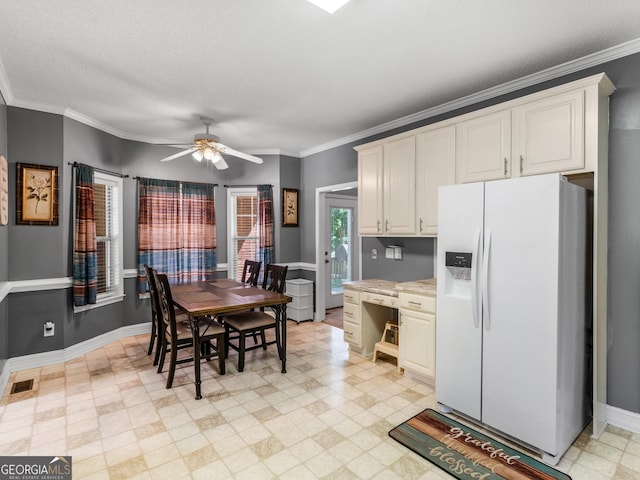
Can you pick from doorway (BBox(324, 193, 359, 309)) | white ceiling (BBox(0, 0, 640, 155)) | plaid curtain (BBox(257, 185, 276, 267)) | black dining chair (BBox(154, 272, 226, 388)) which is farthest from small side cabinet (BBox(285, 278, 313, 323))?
white ceiling (BBox(0, 0, 640, 155))

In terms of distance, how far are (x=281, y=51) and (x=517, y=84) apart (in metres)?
2.09

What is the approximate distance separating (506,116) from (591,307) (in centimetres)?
159

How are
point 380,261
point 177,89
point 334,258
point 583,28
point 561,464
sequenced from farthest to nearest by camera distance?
1. point 334,258
2. point 380,261
3. point 177,89
4. point 583,28
5. point 561,464

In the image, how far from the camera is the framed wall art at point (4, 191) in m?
2.95

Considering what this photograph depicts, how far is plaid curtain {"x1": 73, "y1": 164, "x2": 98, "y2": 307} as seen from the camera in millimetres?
3773

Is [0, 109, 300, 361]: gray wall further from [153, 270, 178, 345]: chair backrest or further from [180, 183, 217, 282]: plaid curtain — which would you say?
[153, 270, 178, 345]: chair backrest

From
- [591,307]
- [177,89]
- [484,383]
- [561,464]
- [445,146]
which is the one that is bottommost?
[561,464]

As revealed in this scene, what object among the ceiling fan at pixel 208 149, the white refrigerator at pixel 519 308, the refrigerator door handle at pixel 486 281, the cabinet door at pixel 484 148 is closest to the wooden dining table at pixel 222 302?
the ceiling fan at pixel 208 149

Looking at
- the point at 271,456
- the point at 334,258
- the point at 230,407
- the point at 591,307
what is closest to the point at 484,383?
the point at 591,307

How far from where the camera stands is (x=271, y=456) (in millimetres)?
2141

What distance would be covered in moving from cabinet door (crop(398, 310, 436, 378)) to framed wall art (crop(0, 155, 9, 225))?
12.2 feet

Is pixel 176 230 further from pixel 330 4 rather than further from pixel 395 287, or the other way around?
pixel 330 4

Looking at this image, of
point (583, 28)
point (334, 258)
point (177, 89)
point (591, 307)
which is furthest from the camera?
point (334, 258)

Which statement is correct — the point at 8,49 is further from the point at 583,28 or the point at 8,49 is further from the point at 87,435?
the point at 583,28
